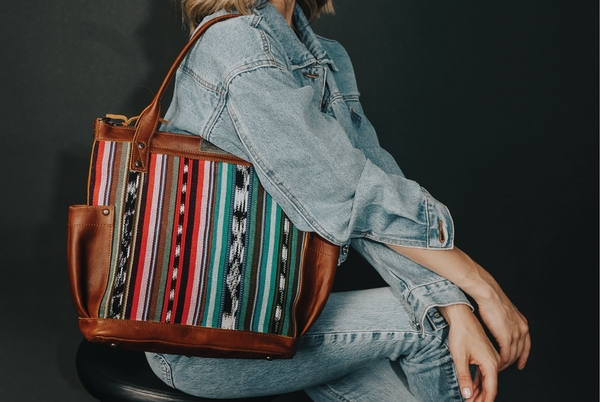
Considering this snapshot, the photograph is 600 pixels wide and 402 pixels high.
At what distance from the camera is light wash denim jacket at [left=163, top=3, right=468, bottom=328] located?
60cm

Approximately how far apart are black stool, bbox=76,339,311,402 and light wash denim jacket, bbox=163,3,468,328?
35cm

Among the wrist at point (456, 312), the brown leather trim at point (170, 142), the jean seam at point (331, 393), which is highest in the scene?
the brown leather trim at point (170, 142)

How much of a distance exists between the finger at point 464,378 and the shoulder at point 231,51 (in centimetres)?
51

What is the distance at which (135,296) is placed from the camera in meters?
0.60

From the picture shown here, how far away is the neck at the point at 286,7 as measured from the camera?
0.86m

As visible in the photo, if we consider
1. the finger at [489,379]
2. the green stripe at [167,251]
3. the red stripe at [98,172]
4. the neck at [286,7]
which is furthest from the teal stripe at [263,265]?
the neck at [286,7]

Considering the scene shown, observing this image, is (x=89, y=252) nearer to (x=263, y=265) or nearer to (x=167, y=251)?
(x=167, y=251)

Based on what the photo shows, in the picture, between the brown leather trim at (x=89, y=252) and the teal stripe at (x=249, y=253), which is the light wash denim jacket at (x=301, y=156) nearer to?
the teal stripe at (x=249, y=253)

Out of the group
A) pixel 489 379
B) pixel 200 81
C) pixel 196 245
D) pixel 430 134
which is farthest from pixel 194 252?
pixel 430 134

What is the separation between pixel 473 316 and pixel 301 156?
358 millimetres

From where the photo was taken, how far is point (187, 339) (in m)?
0.62

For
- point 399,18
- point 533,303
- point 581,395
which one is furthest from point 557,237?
point 399,18

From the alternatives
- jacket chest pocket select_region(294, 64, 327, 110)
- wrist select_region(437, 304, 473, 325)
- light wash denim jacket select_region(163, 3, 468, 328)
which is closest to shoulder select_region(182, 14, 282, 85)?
light wash denim jacket select_region(163, 3, 468, 328)

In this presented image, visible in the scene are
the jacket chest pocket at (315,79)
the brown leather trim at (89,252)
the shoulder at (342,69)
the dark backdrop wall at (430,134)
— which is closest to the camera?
the brown leather trim at (89,252)
